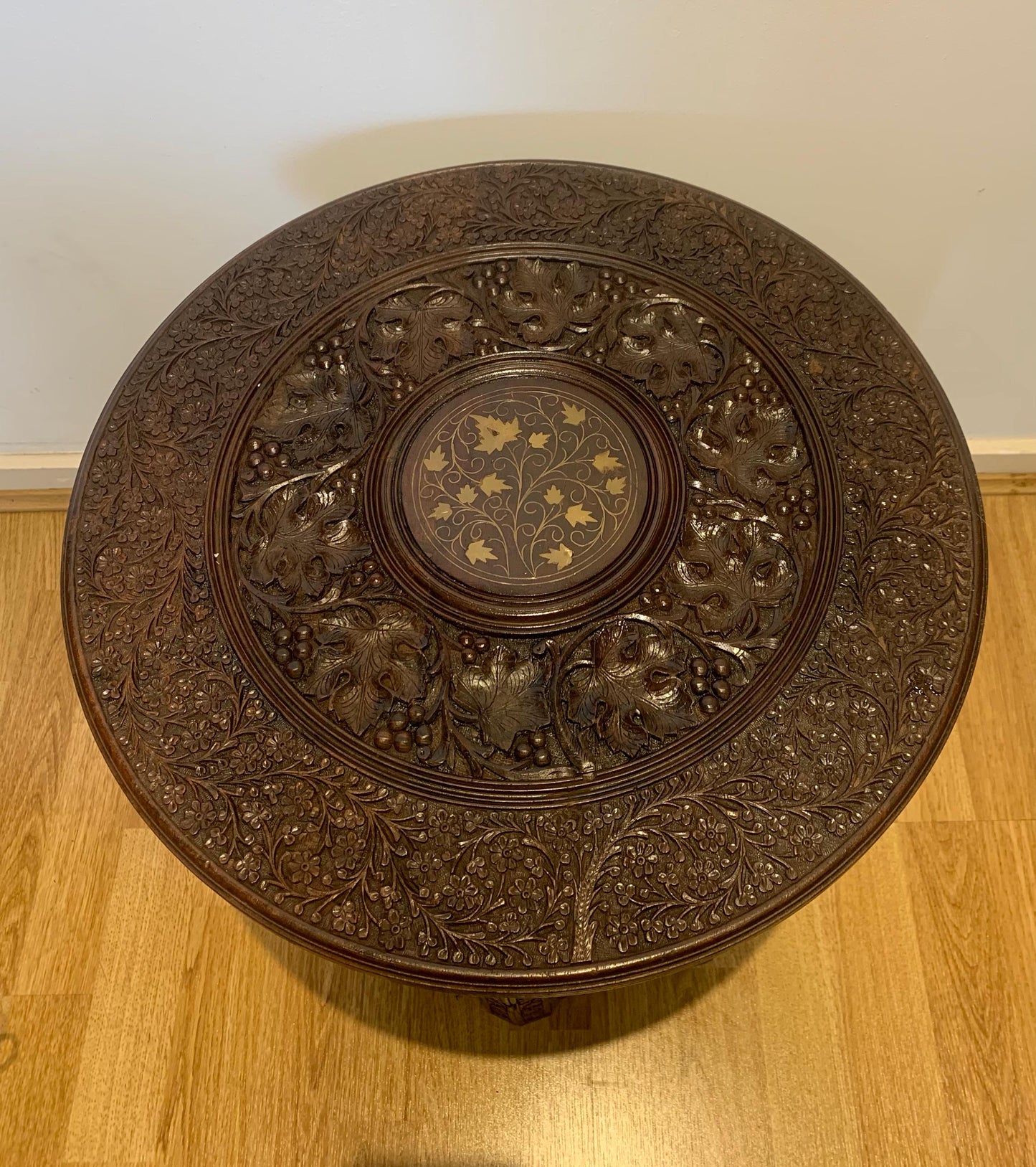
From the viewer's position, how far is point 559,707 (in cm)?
79

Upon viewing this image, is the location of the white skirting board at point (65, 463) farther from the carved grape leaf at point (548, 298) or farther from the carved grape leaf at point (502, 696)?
the carved grape leaf at point (502, 696)

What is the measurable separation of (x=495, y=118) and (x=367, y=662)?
74 centimetres

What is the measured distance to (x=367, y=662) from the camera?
2.64ft

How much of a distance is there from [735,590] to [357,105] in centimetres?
76

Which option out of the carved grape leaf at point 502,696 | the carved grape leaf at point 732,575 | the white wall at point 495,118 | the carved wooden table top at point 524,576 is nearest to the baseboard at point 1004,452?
the white wall at point 495,118

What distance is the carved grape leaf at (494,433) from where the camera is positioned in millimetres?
892

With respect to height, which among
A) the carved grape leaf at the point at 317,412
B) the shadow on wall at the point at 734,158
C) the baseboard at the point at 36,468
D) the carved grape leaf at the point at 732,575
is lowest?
the baseboard at the point at 36,468

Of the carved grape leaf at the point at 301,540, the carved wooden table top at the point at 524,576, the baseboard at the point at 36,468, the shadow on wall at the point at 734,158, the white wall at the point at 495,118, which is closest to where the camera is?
the carved wooden table top at the point at 524,576

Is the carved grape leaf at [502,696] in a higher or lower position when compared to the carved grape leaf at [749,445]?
lower

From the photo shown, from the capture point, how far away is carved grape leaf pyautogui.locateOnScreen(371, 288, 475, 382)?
36.3 inches

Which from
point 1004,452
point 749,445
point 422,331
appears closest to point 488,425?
point 422,331

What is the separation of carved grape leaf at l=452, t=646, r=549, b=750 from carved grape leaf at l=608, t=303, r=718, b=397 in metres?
0.32

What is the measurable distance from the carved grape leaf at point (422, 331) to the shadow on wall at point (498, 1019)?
81 cm

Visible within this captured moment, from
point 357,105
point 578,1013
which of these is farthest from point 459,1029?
point 357,105
